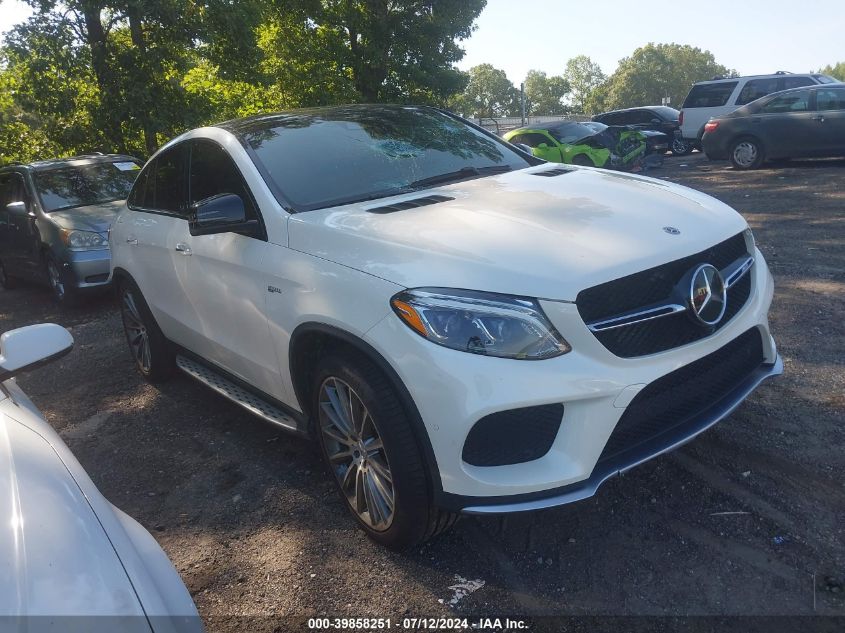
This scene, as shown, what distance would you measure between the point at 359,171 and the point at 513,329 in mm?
1582

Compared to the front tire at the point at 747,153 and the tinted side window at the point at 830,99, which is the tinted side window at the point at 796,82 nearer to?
the front tire at the point at 747,153

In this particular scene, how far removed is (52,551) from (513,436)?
1.44 meters

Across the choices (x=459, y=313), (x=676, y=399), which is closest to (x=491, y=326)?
(x=459, y=313)

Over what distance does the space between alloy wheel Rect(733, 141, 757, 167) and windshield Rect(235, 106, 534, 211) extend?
38.0 ft

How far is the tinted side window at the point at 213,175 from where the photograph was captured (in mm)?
3572

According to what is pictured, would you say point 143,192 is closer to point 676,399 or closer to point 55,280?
point 676,399

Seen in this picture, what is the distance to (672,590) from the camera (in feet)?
8.42

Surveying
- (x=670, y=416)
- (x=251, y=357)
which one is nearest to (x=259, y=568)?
(x=251, y=357)

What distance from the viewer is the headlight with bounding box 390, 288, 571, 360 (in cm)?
242

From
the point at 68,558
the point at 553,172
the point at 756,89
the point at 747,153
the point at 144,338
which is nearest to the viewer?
the point at 68,558

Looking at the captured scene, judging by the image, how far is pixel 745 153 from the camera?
14164mm

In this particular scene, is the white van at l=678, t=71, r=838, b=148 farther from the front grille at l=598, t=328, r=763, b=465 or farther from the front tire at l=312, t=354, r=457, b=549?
the front tire at l=312, t=354, r=457, b=549

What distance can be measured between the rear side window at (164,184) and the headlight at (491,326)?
2370 mm

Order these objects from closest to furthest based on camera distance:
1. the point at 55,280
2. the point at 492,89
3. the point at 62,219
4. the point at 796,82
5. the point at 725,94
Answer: the point at 62,219, the point at 55,280, the point at 796,82, the point at 725,94, the point at 492,89
